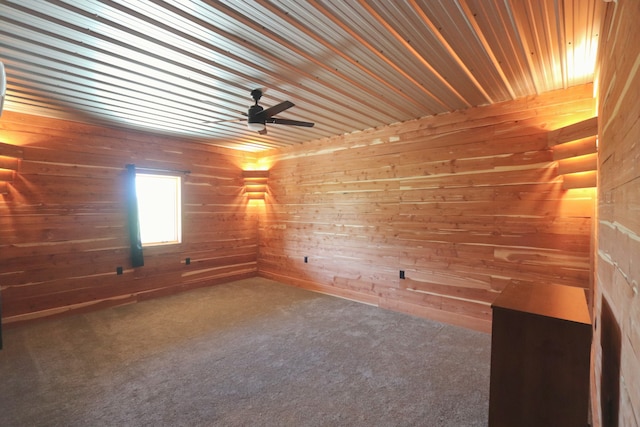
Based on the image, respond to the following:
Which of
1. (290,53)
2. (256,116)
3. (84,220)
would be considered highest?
(290,53)

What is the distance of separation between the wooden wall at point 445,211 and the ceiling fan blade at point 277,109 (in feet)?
6.80

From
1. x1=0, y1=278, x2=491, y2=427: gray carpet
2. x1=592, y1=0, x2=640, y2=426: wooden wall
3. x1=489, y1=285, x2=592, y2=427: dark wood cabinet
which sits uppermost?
x1=592, y1=0, x2=640, y2=426: wooden wall

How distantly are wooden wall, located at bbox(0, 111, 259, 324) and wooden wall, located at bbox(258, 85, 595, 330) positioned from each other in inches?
69.6

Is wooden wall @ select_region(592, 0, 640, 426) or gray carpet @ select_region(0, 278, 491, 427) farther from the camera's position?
gray carpet @ select_region(0, 278, 491, 427)

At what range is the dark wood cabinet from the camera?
1528 millimetres

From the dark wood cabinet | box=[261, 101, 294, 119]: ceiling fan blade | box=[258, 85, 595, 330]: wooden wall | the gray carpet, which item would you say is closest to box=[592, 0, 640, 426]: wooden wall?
the dark wood cabinet

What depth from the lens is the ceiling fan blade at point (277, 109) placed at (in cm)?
288

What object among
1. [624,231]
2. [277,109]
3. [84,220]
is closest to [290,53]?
[277,109]

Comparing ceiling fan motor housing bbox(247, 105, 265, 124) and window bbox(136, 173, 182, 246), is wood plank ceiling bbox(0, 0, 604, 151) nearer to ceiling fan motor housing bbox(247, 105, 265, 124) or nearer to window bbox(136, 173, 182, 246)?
ceiling fan motor housing bbox(247, 105, 265, 124)

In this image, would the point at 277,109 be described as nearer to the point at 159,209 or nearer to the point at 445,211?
the point at 445,211

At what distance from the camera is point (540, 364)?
1.60 meters

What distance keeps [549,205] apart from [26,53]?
16.2 feet

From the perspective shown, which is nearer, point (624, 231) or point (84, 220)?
point (624, 231)

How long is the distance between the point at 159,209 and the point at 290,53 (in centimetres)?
397
